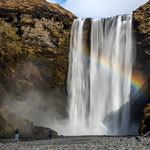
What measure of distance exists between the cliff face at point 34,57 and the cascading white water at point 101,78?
7.25ft

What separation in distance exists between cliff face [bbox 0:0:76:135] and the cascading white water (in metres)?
2.21

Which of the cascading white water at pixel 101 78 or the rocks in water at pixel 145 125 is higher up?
the cascading white water at pixel 101 78

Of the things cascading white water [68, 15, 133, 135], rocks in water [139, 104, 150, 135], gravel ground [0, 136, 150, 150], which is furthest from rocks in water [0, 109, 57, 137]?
rocks in water [139, 104, 150, 135]

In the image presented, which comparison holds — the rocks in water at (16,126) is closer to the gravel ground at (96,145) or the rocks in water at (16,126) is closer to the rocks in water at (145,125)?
the gravel ground at (96,145)

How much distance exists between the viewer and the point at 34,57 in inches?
1757

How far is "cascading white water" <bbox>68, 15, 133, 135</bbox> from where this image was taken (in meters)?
41.0

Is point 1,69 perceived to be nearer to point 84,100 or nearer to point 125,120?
point 84,100

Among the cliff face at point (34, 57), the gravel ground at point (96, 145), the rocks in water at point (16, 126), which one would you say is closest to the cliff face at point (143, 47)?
the cliff face at point (34, 57)

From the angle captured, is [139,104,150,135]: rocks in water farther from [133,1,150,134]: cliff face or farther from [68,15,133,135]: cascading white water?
[68,15,133,135]: cascading white water

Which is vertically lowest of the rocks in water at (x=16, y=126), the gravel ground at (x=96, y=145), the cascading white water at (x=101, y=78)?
the gravel ground at (x=96, y=145)

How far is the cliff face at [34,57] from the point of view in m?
43.0

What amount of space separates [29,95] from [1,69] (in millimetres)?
6949

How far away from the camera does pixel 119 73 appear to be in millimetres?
42312

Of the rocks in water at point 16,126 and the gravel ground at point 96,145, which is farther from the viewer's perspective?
the rocks in water at point 16,126
